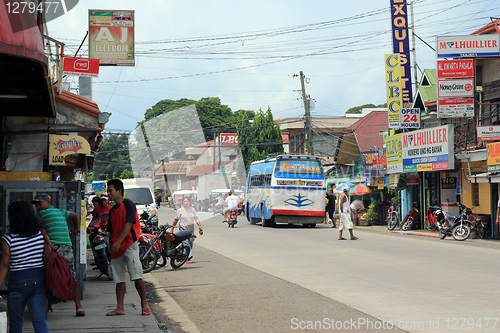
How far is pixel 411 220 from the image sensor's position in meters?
24.4

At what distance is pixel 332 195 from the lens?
28.4 meters

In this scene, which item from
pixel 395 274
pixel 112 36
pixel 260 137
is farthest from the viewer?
pixel 260 137

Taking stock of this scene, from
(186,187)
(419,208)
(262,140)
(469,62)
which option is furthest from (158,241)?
(186,187)

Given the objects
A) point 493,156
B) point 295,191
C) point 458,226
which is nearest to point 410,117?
point 493,156

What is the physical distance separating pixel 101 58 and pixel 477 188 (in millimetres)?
15325

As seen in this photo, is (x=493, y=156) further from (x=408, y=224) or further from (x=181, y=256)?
(x=181, y=256)

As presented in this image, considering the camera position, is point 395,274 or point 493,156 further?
point 493,156

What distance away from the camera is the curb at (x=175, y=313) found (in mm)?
6934

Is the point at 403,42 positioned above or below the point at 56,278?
above

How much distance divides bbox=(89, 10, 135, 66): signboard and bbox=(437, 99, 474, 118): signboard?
11.7m

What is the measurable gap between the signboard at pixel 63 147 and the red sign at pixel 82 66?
2.88 m

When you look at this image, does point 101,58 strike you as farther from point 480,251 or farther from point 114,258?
point 480,251

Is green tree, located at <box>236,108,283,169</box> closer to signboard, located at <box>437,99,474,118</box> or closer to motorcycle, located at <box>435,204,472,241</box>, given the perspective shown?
signboard, located at <box>437,99,474,118</box>

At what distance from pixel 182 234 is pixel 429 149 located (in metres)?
14.3
